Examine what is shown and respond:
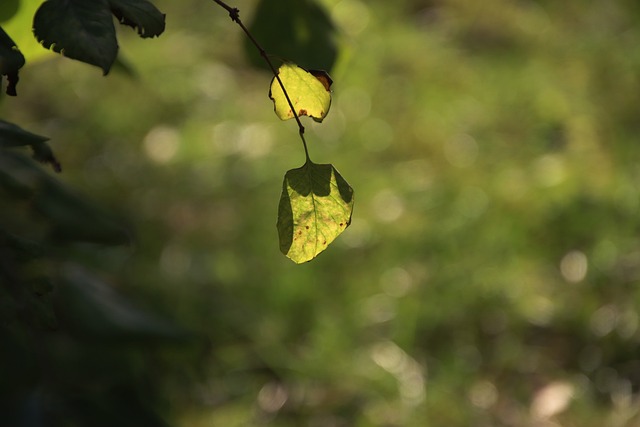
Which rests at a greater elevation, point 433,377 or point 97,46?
point 97,46

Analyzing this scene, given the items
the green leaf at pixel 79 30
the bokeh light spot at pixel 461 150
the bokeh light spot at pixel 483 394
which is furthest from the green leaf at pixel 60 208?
the bokeh light spot at pixel 461 150

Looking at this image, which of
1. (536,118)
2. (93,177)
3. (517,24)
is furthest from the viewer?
(517,24)

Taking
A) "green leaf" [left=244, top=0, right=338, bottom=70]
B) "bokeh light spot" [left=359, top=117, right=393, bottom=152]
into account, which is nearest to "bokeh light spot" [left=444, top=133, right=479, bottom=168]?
"bokeh light spot" [left=359, top=117, right=393, bottom=152]

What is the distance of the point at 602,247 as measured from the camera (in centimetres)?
218

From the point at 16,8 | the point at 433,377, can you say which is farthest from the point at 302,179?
the point at 433,377

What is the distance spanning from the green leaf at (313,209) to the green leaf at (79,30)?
145mm

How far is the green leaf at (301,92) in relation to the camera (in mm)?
633

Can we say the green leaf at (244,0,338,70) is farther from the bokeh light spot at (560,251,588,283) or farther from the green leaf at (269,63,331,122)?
the bokeh light spot at (560,251,588,283)

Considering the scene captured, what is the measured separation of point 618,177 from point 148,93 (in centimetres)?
149

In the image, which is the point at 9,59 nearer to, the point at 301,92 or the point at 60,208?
the point at 301,92

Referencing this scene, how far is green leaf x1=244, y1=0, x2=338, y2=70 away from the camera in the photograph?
0.99 meters

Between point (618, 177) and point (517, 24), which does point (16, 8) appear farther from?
point (517, 24)

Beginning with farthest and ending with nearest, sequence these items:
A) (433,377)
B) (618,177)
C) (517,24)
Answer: (517,24) → (618,177) → (433,377)

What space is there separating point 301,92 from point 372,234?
1.72 metres
